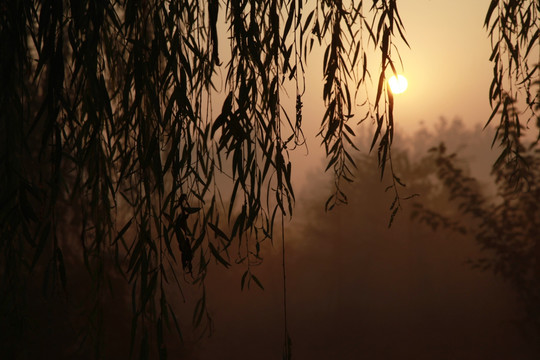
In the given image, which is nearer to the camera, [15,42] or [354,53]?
[15,42]

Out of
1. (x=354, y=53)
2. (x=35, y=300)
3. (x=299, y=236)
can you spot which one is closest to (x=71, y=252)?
(x=35, y=300)

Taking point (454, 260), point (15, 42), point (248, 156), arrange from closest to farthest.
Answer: point (15, 42)
point (248, 156)
point (454, 260)

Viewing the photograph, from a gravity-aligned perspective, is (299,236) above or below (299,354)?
above

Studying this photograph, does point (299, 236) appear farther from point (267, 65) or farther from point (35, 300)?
point (267, 65)

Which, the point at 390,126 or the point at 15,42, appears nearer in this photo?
the point at 15,42

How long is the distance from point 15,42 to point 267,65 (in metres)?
0.58

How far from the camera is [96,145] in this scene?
1279 mm

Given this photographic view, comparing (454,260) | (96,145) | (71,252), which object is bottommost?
(96,145)

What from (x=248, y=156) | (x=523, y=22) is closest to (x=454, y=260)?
(x=523, y=22)

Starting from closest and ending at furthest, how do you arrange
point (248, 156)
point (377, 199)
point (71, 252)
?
1. point (248, 156)
2. point (71, 252)
3. point (377, 199)

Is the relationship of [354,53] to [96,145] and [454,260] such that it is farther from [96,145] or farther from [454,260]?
[454,260]

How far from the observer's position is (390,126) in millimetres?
1485

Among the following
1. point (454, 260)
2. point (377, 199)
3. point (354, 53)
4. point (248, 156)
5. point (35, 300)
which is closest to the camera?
point (248, 156)

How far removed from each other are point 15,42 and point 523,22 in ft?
4.44
